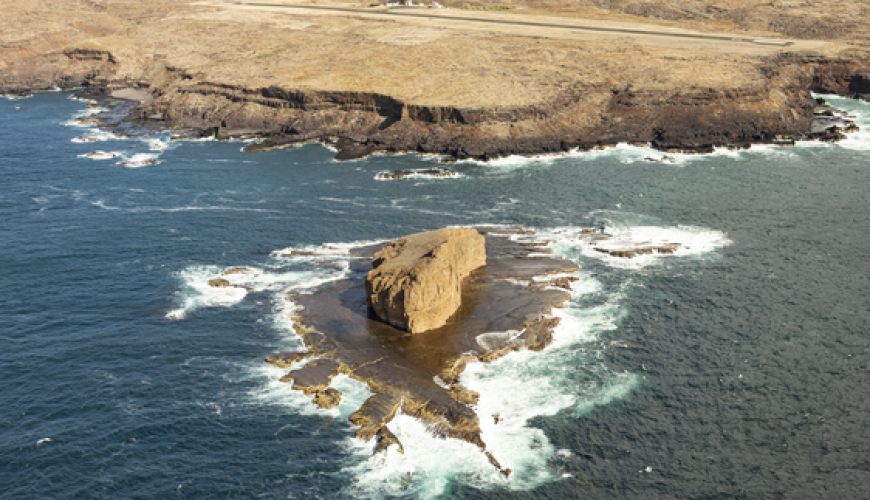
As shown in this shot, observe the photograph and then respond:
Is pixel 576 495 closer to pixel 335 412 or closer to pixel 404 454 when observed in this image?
pixel 404 454

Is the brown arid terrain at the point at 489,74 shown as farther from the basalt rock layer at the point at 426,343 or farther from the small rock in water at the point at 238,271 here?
the basalt rock layer at the point at 426,343

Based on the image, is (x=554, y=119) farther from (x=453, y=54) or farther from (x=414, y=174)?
(x=453, y=54)

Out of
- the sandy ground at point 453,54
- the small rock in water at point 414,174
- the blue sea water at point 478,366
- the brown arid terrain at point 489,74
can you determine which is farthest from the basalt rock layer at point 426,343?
the sandy ground at point 453,54

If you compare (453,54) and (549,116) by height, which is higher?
(453,54)

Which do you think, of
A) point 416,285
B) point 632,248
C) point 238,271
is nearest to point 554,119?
point 632,248

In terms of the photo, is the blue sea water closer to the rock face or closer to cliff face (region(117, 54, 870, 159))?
the rock face

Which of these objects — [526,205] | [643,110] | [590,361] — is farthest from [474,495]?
[643,110]
